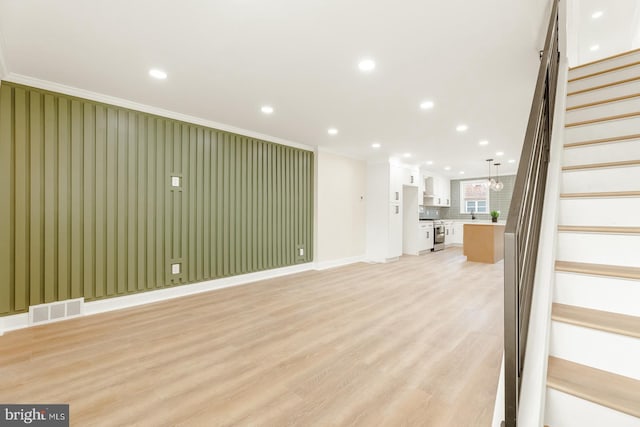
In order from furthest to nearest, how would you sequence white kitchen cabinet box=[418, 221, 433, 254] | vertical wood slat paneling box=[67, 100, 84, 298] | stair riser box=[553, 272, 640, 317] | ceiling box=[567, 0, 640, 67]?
white kitchen cabinet box=[418, 221, 433, 254] → ceiling box=[567, 0, 640, 67] → vertical wood slat paneling box=[67, 100, 84, 298] → stair riser box=[553, 272, 640, 317]

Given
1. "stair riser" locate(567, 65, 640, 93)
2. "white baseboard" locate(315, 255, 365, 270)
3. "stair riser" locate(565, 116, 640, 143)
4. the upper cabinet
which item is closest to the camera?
"stair riser" locate(565, 116, 640, 143)

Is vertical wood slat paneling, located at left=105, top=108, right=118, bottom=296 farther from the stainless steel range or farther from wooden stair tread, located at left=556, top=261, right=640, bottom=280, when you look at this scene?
the stainless steel range

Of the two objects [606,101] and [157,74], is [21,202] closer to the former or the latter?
[157,74]

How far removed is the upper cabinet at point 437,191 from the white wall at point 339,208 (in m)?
3.37

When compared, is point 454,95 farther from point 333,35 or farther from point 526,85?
point 333,35

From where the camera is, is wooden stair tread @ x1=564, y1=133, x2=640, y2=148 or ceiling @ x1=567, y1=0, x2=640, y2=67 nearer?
wooden stair tread @ x1=564, y1=133, x2=640, y2=148

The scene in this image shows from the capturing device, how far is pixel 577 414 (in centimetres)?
109

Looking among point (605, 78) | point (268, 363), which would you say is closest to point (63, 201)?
point (268, 363)

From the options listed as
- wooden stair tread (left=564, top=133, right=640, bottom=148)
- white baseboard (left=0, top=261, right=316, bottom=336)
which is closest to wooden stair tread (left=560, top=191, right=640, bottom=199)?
wooden stair tread (left=564, top=133, right=640, bottom=148)

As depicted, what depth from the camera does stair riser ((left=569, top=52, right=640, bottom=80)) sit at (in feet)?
8.01

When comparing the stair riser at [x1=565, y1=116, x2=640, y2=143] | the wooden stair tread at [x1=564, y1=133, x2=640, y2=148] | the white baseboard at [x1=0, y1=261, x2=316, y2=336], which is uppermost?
the stair riser at [x1=565, y1=116, x2=640, y2=143]

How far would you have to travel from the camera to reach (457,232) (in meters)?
Result: 10.9

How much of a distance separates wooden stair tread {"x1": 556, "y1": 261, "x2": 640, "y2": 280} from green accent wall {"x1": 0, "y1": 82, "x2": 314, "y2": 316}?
4256 mm

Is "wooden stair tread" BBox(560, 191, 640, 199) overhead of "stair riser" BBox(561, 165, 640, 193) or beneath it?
beneath
